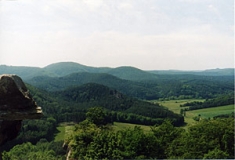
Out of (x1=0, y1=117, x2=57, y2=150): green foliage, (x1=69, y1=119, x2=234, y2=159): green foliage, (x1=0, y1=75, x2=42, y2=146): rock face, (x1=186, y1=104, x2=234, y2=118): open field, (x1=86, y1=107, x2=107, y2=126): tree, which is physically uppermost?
(x1=0, y1=75, x2=42, y2=146): rock face

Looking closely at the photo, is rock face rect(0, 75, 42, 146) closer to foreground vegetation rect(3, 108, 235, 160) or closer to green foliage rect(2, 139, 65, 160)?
foreground vegetation rect(3, 108, 235, 160)

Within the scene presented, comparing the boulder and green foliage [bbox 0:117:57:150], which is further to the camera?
green foliage [bbox 0:117:57:150]

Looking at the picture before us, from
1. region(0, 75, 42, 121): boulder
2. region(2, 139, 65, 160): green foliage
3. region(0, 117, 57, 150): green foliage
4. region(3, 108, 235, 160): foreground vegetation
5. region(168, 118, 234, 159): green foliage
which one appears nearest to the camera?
region(0, 75, 42, 121): boulder

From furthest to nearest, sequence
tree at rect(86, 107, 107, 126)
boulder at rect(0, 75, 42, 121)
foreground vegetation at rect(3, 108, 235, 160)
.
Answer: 1. tree at rect(86, 107, 107, 126)
2. foreground vegetation at rect(3, 108, 235, 160)
3. boulder at rect(0, 75, 42, 121)

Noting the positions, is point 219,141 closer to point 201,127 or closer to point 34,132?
point 201,127

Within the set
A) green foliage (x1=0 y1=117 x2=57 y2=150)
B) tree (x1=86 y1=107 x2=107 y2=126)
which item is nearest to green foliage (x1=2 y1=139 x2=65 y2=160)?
green foliage (x1=0 y1=117 x2=57 y2=150)
